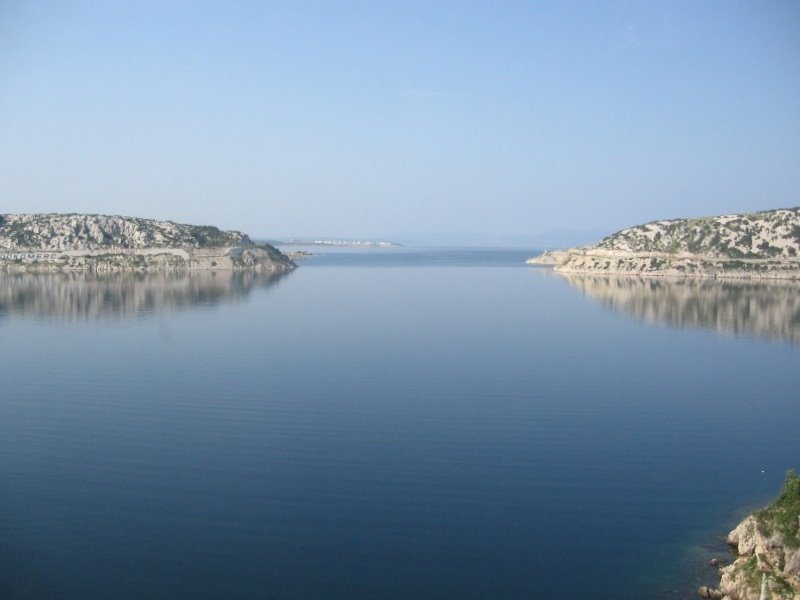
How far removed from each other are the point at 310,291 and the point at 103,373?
126 feet

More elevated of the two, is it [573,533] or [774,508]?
[774,508]

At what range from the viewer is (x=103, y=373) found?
26.8 metres

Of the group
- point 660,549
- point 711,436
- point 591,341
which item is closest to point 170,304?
point 591,341

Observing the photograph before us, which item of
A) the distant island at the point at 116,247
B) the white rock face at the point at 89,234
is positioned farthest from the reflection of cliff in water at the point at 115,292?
the white rock face at the point at 89,234

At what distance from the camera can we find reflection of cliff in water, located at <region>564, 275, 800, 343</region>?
143 ft

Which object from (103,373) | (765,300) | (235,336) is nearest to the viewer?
(103,373)

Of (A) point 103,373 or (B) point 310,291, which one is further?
(B) point 310,291

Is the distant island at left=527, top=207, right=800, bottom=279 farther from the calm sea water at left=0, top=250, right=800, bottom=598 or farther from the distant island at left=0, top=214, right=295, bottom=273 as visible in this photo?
the calm sea water at left=0, top=250, right=800, bottom=598

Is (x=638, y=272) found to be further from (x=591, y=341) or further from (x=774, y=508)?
(x=774, y=508)

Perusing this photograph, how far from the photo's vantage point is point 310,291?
213 ft

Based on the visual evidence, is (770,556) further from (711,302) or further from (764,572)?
(711,302)

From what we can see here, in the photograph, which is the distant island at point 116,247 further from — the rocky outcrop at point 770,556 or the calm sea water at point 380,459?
the rocky outcrop at point 770,556

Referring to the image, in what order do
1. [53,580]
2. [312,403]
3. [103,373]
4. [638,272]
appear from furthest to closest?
[638,272]
[103,373]
[312,403]
[53,580]

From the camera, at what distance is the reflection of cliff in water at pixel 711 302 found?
143 feet
